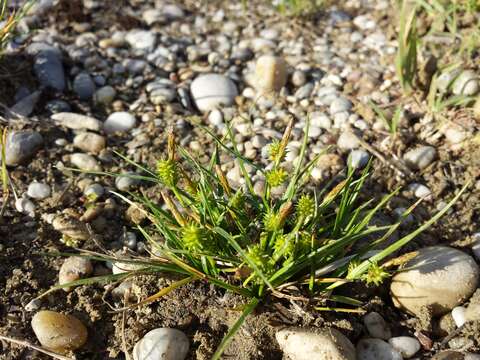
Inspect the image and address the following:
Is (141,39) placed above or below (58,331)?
above

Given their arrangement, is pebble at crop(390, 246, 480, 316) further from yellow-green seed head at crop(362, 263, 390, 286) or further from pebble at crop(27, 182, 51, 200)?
pebble at crop(27, 182, 51, 200)

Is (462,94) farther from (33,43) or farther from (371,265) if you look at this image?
(33,43)

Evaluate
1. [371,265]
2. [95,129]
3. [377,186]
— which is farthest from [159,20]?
[371,265]

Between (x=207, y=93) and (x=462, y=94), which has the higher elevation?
(x=462, y=94)

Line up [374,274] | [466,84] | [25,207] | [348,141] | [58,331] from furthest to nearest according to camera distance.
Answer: [466,84]
[348,141]
[25,207]
[58,331]
[374,274]

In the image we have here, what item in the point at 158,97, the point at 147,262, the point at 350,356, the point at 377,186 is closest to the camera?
the point at 350,356

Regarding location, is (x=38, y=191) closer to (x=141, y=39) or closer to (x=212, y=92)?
(x=212, y=92)

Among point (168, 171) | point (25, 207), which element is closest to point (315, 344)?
point (168, 171)
